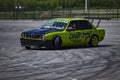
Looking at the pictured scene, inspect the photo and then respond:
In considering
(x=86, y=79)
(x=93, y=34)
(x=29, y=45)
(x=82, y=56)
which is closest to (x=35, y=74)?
(x=86, y=79)

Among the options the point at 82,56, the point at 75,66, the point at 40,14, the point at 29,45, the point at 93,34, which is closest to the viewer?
the point at 75,66

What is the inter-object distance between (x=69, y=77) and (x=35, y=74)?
109cm

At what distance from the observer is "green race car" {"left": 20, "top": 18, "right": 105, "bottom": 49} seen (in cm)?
1931

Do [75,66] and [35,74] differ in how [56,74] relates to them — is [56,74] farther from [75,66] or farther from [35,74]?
[75,66]

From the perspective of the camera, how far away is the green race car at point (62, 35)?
63.4ft

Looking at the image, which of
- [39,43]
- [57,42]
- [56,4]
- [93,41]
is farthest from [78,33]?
[56,4]

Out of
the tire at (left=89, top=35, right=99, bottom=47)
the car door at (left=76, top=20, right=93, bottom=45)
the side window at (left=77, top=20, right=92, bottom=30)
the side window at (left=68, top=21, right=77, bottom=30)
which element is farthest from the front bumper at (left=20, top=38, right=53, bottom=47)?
the tire at (left=89, top=35, right=99, bottom=47)

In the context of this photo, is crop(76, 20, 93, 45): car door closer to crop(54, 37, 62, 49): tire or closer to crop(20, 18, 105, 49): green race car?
crop(20, 18, 105, 49): green race car

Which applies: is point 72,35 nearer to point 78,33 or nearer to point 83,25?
point 78,33

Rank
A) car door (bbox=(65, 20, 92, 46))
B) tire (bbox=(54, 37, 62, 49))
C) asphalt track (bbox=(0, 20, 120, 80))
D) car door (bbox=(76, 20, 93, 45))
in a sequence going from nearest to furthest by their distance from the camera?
asphalt track (bbox=(0, 20, 120, 80))
tire (bbox=(54, 37, 62, 49))
car door (bbox=(65, 20, 92, 46))
car door (bbox=(76, 20, 93, 45))

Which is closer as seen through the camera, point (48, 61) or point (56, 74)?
point (56, 74)

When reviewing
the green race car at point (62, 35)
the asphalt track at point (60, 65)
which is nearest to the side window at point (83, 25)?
the green race car at point (62, 35)

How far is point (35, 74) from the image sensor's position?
1193 centimetres

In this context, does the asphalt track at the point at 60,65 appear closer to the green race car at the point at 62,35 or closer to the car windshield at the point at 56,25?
the green race car at the point at 62,35
